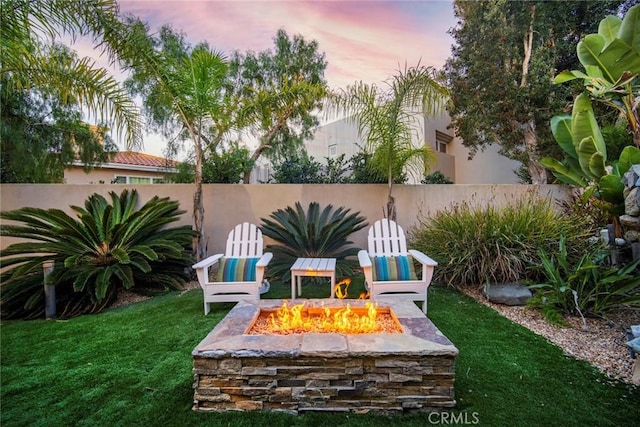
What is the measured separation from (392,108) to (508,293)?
3.31 metres

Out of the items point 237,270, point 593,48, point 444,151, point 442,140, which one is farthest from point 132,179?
point 593,48

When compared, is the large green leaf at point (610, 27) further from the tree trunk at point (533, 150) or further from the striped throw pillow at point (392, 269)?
the striped throw pillow at point (392, 269)

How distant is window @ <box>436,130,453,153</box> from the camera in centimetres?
1317

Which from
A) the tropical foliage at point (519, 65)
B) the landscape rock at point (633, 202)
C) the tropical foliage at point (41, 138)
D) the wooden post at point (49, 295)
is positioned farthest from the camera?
the tropical foliage at point (519, 65)

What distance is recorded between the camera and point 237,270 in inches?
161

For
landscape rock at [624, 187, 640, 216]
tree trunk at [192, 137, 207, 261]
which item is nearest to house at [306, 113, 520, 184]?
tree trunk at [192, 137, 207, 261]

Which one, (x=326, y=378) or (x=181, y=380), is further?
(x=181, y=380)

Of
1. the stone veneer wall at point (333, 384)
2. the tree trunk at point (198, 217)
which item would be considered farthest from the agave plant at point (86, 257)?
the stone veneer wall at point (333, 384)

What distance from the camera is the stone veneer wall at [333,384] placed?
79.4 inches

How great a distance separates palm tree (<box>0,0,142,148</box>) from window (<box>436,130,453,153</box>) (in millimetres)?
11358

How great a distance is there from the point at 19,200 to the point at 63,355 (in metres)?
4.64

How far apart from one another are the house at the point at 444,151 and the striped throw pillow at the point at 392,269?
8000 millimetres

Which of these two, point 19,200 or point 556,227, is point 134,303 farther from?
point 556,227

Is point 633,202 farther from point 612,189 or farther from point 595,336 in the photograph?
point 595,336
